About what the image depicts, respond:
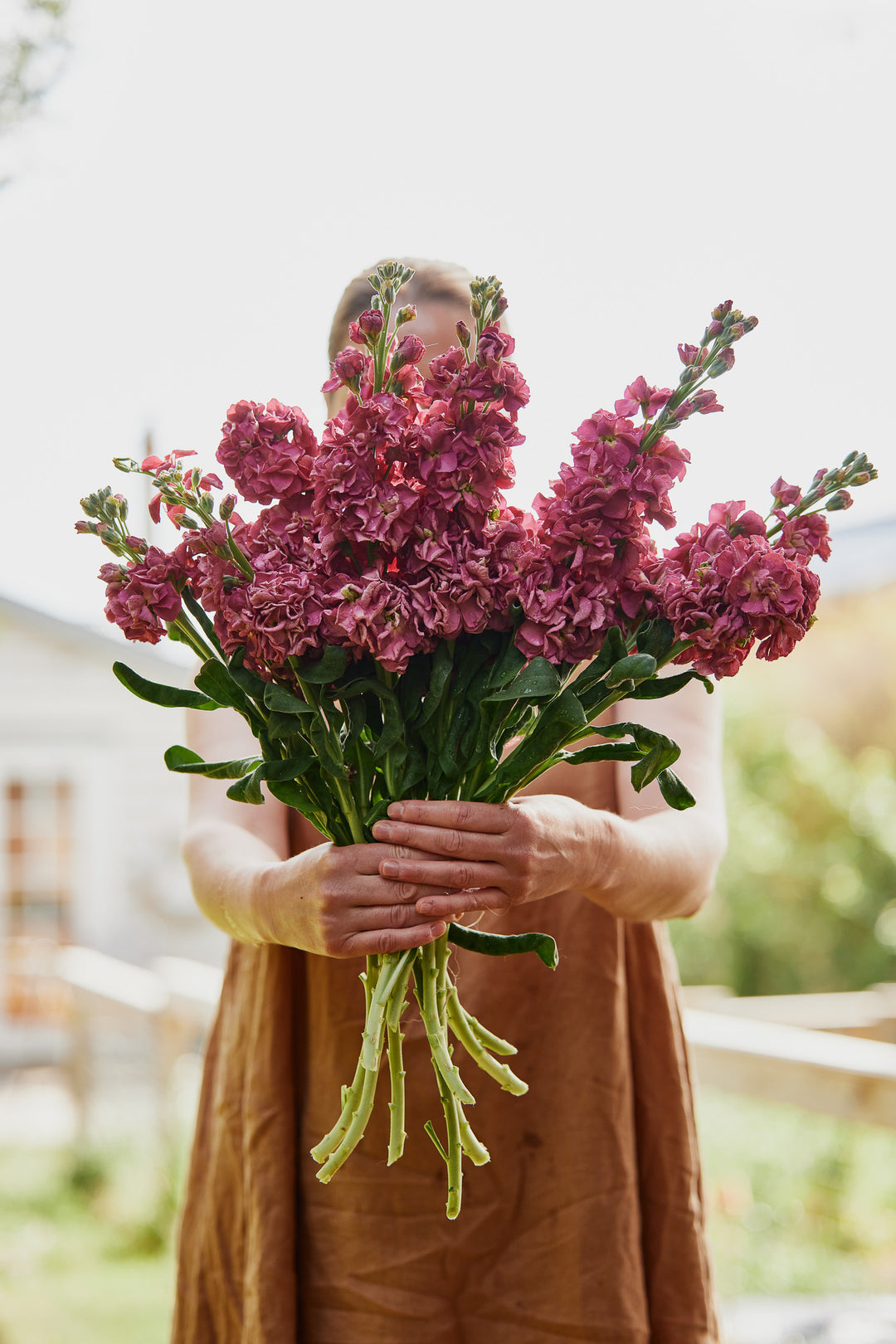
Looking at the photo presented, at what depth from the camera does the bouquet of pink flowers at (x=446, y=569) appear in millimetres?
841

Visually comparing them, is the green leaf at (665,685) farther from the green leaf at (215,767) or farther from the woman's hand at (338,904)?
the green leaf at (215,767)

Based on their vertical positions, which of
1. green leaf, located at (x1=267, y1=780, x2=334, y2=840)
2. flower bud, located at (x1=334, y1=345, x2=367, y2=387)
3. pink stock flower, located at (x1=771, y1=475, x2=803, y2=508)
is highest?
flower bud, located at (x1=334, y1=345, x2=367, y2=387)

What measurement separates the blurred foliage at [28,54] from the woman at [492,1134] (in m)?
1.21

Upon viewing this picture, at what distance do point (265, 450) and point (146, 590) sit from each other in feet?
0.49

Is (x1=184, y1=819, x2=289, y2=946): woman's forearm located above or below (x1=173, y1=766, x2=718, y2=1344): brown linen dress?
above

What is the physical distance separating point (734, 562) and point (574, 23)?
268cm

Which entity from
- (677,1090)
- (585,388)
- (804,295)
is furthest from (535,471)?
(804,295)

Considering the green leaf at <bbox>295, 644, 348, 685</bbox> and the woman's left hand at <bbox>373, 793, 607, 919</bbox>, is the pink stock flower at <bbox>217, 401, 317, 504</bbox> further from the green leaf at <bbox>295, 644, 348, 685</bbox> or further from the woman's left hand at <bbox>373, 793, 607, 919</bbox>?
the woman's left hand at <bbox>373, 793, 607, 919</bbox>

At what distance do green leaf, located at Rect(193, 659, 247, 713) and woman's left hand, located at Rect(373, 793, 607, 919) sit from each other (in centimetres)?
16

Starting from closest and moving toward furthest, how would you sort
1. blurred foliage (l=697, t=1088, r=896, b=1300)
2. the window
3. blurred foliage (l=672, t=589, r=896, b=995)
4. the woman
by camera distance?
the woman < blurred foliage (l=697, t=1088, r=896, b=1300) < blurred foliage (l=672, t=589, r=896, b=995) < the window

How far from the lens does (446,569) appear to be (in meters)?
0.85

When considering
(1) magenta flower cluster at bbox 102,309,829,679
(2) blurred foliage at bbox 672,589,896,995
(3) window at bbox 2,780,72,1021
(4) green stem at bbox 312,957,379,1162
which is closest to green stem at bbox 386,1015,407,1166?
(4) green stem at bbox 312,957,379,1162

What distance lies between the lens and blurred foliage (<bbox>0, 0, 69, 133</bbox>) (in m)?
2.09

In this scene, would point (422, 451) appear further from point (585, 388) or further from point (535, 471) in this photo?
point (585, 388)
